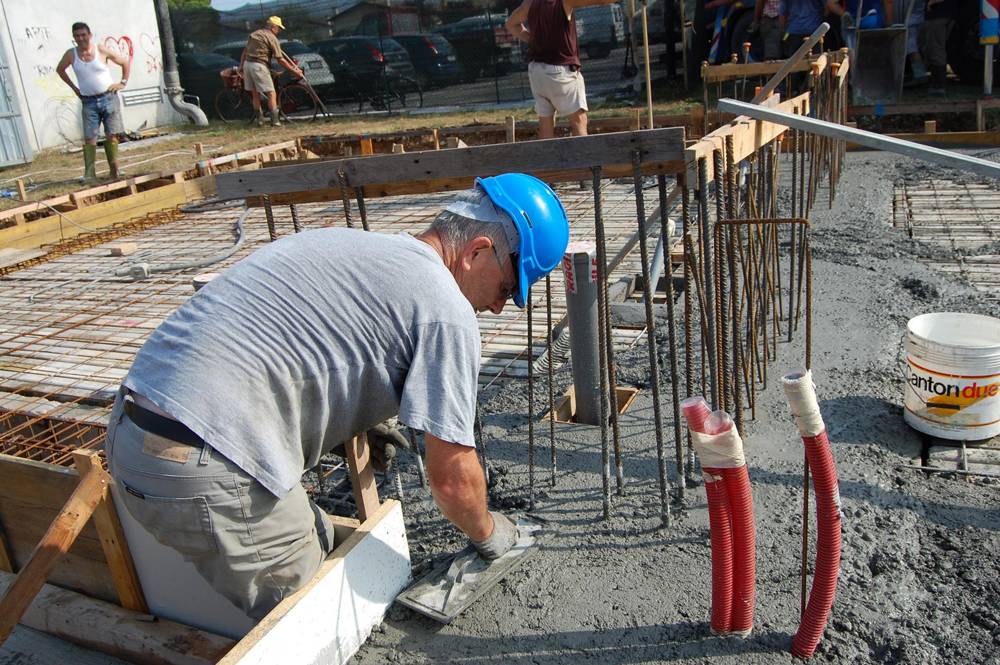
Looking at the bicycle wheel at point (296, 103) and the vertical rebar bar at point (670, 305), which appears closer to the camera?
the vertical rebar bar at point (670, 305)

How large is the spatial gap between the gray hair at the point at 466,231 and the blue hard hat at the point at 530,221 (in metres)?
0.04

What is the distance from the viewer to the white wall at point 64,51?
15672 mm

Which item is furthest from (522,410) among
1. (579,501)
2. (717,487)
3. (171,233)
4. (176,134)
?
(176,134)

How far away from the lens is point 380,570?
253cm

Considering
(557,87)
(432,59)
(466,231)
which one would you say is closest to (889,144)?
(466,231)

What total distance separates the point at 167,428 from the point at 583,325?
1950mm

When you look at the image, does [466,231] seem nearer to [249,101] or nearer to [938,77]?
[938,77]

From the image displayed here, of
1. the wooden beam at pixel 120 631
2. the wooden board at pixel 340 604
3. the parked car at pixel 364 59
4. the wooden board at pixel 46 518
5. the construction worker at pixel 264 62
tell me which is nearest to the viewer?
the wooden board at pixel 340 604

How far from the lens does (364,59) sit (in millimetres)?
17391

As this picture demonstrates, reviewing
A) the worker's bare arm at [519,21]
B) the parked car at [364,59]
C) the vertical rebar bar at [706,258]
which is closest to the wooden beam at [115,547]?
the vertical rebar bar at [706,258]

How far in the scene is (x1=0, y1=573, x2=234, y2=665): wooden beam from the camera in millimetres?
2613

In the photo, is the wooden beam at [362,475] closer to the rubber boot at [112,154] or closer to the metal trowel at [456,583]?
the metal trowel at [456,583]

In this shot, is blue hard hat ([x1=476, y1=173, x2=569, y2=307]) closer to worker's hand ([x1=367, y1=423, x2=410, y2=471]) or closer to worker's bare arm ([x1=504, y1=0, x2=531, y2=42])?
worker's hand ([x1=367, y1=423, x2=410, y2=471])

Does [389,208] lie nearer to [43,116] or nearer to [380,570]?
[380,570]
